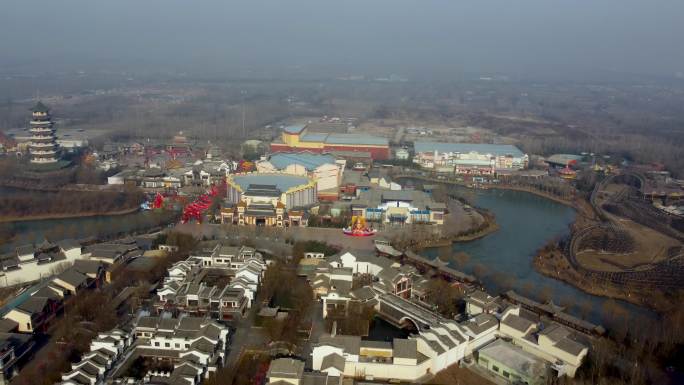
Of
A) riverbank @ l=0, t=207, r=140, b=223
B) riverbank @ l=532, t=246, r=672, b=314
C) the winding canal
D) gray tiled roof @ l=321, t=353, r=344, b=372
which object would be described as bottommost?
riverbank @ l=0, t=207, r=140, b=223

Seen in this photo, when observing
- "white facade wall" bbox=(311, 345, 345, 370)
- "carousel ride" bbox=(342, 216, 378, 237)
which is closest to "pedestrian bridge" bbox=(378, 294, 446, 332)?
"white facade wall" bbox=(311, 345, 345, 370)

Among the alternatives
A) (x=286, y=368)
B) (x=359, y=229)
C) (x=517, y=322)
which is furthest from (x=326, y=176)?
(x=286, y=368)

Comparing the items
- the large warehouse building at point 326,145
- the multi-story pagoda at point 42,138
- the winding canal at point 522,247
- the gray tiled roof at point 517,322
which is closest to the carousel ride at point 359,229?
the winding canal at point 522,247

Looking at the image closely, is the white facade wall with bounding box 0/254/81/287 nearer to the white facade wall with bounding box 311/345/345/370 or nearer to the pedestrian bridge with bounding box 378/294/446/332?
the white facade wall with bounding box 311/345/345/370

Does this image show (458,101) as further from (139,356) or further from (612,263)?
(139,356)

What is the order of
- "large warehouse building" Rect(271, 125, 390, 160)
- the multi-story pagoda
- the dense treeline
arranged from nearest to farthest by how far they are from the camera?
the dense treeline → the multi-story pagoda → "large warehouse building" Rect(271, 125, 390, 160)

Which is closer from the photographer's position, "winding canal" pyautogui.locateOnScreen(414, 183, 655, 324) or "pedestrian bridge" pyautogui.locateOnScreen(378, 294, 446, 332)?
"pedestrian bridge" pyautogui.locateOnScreen(378, 294, 446, 332)

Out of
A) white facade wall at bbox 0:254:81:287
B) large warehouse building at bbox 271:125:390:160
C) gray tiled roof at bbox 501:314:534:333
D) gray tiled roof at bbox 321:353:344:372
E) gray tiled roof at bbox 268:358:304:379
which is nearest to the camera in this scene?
gray tiled roof at bbox 268:358:304:379

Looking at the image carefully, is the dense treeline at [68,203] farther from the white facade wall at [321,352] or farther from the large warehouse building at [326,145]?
the white facade wall at [321,352]
